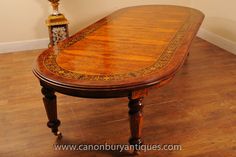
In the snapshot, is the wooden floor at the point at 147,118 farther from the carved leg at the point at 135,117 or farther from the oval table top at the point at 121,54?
the oval table top at the point at 121,54

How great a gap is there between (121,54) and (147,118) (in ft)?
1.75

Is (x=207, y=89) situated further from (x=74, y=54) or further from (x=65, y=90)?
(x=65, y=90)

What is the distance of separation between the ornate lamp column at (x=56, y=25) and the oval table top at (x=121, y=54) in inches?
→ 33.8

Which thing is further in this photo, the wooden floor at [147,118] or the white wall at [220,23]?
the white wall at [220,23]

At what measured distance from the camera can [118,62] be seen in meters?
1.54

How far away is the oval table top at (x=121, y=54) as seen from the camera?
1334mm

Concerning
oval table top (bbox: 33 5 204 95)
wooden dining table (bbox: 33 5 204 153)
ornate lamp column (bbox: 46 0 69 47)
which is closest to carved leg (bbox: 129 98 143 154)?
wooden dining table (bbox: 33 5 204 153)

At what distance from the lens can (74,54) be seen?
1.67m

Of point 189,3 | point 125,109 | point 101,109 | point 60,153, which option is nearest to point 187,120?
point 125,109

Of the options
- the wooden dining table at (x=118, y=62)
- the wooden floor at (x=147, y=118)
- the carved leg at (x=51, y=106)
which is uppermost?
the wooden dining table at (x=118, y=62)

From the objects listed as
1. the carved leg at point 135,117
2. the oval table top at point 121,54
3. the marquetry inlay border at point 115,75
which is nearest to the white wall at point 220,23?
the oval table top at point 121,54

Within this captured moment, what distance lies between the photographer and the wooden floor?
1.63 metres

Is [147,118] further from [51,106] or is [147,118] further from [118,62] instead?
[51,106]

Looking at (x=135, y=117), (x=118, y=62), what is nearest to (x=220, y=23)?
(x=118, y=62)
